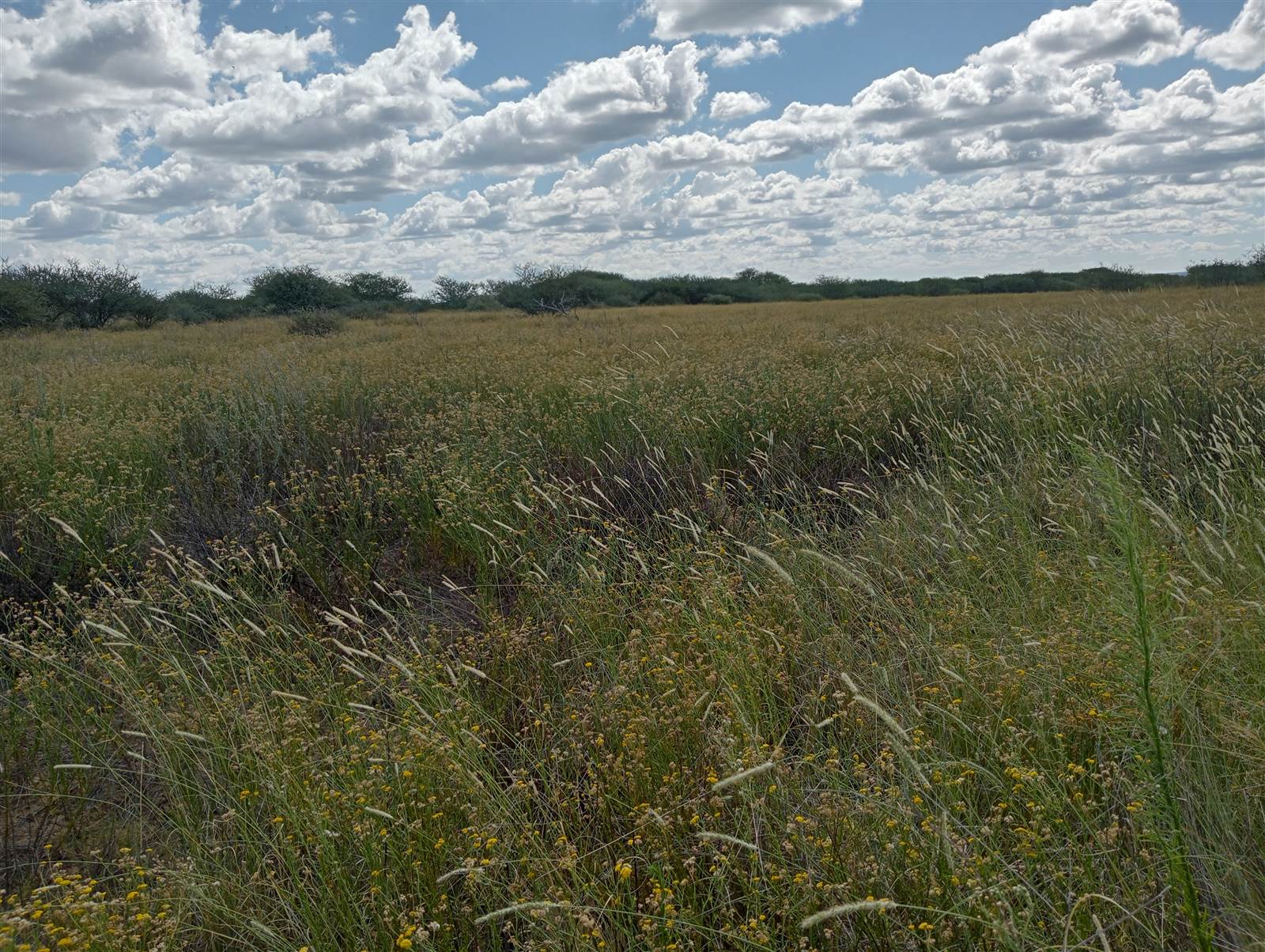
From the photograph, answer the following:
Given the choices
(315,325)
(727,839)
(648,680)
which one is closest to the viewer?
(727,839)

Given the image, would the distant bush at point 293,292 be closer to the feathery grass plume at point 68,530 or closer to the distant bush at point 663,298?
the distant bush at point 663,298

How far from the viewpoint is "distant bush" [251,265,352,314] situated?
31797mm

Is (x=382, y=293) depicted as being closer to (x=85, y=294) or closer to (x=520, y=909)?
(x=85, y=294)

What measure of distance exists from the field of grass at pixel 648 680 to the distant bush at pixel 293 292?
26.5 meters

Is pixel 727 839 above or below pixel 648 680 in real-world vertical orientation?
above

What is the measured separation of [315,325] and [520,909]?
64.1 feet

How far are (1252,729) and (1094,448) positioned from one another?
3.46m

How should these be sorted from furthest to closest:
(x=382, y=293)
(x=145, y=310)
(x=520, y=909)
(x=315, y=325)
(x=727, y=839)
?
(x=382, y=293)
(x=145, y=310)
(x=315, y=325)
(x=520, y=909)
(x=727, y=839)

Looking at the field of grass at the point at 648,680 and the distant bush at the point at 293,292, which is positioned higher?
the distant bush at the point at 293,292

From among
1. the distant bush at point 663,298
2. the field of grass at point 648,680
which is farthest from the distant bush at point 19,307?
the distant bush at point 663,298

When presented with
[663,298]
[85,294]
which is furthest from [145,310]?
[663,298]

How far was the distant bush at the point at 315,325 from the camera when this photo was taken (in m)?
19.1

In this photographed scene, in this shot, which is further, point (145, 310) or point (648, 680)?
point (145, 310)

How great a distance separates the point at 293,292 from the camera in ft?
→ 106
